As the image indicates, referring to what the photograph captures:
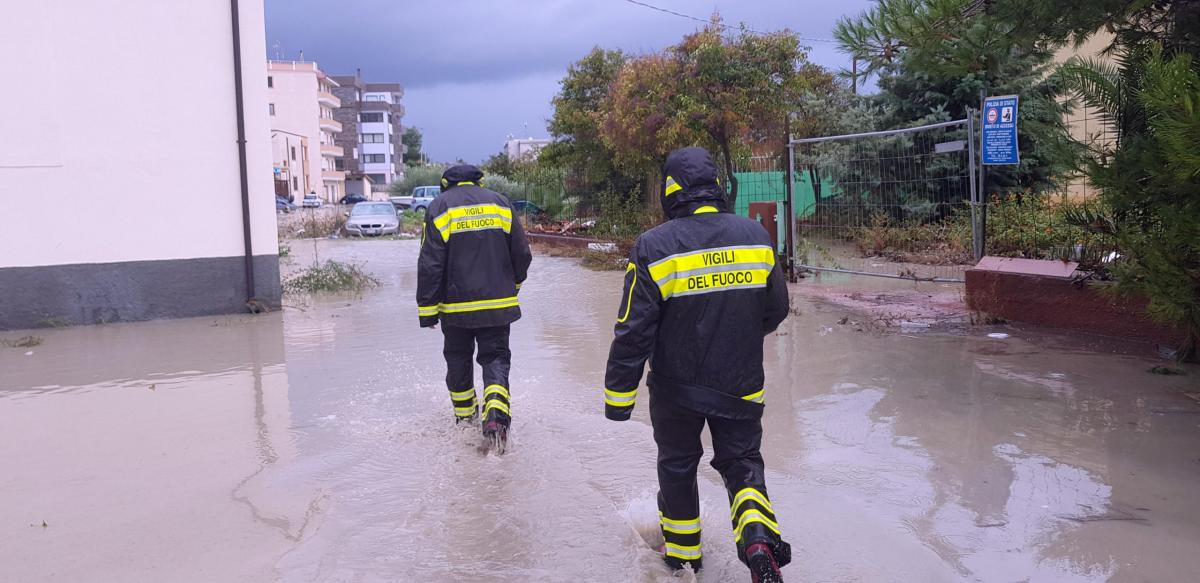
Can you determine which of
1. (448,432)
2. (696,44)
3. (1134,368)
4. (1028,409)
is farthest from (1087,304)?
(696,44)

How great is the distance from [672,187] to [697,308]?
1.64ft

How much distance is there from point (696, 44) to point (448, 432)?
1059 centimetres

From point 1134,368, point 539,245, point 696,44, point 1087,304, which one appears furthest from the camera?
point 539,245

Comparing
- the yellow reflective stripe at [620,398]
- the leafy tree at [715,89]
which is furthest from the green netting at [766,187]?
the yellow reflective stripe at [620,398]

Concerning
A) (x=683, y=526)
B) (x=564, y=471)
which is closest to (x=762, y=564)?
(x=683, y=526)

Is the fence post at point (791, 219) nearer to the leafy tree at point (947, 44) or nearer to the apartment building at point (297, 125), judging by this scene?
the leafy tree at point (947, 44)

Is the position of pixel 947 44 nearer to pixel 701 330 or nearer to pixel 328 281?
pixel 701 330

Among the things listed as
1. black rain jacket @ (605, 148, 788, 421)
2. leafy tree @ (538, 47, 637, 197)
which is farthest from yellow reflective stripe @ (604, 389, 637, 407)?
leafy tree @ (538, 47, 637, 197)

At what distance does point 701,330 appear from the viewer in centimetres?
367

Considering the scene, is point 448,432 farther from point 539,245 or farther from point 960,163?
point 539,245

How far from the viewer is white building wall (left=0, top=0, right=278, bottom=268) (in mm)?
10141

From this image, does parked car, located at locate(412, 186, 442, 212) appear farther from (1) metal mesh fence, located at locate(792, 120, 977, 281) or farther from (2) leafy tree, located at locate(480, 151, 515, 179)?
(1) metal mesh fence, located at locate(792, 120, 977, 281)

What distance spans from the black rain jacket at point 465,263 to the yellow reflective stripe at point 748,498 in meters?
2.40

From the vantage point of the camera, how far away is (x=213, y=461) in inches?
222
